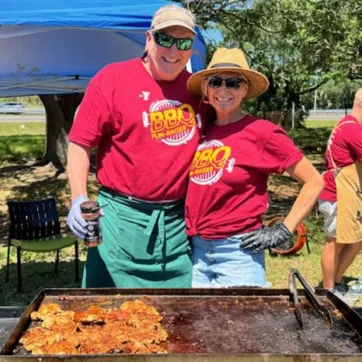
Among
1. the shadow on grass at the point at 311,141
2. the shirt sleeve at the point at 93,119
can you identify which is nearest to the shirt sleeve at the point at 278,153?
the shirt sleeve at the point at 93,119

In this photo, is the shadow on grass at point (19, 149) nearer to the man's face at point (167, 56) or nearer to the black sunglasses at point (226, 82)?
the man's face at point (167, 56)

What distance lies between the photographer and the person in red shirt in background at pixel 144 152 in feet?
7.91

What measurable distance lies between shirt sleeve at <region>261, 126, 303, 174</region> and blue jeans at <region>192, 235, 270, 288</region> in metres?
0.35

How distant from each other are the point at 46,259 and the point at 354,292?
343 cm

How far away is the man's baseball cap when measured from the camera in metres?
2.38

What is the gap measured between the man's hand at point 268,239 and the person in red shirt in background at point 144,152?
13.3 inches

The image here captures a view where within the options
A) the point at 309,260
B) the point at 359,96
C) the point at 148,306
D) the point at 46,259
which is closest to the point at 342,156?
the point at 359,96

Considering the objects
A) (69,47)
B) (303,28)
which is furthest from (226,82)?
(303,28)

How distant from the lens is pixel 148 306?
2.10 m

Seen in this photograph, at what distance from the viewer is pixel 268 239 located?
2.37 m

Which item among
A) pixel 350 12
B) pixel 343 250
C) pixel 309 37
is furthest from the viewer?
pixel 309 37

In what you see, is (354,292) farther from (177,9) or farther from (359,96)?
(177,9)

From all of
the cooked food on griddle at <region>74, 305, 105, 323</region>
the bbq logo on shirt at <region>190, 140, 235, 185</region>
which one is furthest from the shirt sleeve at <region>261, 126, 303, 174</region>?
the cooked food on griddle at <region>74, 305, 105, 323</region>

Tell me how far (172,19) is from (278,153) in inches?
29.0
